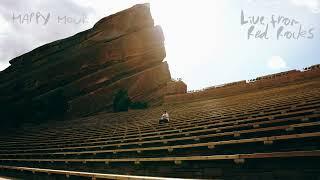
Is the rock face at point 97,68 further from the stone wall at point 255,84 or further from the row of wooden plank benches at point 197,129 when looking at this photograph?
the row of wooden plank benches at point 197,129

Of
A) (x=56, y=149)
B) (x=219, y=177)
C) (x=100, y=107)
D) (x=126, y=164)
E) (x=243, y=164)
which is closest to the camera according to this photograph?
(x=243, y=164)

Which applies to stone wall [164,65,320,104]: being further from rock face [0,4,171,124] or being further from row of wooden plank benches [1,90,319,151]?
rock face [0,4,171,124]

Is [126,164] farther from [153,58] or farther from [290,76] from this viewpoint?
[153,58]

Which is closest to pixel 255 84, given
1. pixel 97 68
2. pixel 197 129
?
pixel 197 129

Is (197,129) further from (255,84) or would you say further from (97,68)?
(97,68)

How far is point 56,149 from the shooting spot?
593 inches

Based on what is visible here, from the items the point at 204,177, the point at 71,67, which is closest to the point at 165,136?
the point at 204,177

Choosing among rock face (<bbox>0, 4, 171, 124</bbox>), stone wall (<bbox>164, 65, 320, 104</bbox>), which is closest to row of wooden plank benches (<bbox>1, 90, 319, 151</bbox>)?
stone wall (<bbox>164, 65, 320, 104</bbox>)

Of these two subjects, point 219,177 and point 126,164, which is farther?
point 126,164

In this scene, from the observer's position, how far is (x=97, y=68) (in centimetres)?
4509

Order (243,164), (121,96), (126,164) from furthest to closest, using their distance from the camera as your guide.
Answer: (121,96), (126,164), (243,164)

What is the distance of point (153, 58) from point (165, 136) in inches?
1488

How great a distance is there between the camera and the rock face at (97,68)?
Answer: 41875 millimetres

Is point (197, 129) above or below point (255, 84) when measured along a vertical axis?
below
